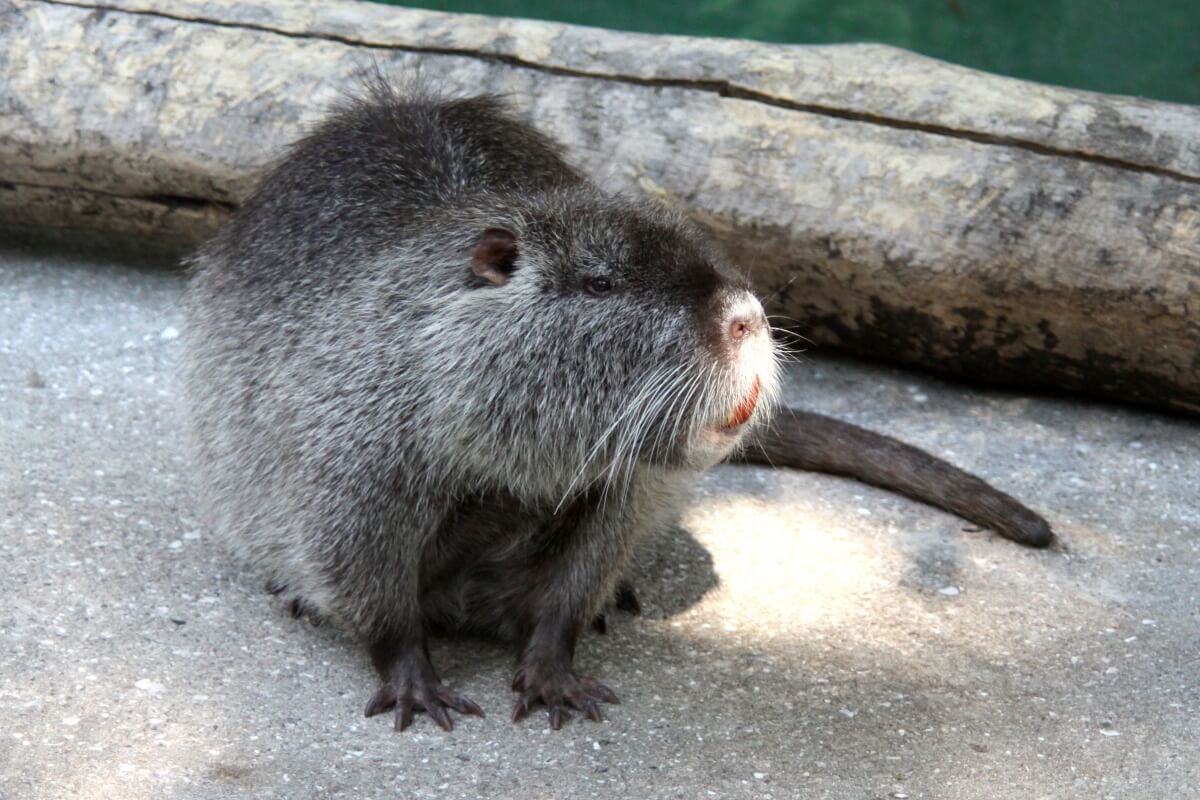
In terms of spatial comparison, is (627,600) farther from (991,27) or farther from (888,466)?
(991,27)

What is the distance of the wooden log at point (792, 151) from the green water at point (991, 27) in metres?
1.71

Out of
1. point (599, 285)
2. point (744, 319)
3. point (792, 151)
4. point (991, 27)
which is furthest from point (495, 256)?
point (991, 27)

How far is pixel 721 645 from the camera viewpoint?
3506 millimetres

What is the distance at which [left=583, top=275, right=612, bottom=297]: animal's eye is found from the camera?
3006 millimetres

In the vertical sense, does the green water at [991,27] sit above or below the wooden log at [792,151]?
above

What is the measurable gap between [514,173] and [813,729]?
4.98 feet

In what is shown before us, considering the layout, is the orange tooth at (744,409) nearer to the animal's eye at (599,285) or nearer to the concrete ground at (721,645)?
the animal's eye at (599,285)

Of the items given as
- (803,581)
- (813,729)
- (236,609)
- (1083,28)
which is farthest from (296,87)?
(1083,28)

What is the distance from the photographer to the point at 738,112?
4621mm

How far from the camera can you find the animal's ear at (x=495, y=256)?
10.0ft

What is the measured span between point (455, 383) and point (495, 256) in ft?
0.93

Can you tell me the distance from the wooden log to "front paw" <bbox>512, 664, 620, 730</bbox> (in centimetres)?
188

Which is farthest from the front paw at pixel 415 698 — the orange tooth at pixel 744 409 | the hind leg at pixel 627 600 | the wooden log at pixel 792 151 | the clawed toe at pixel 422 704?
the wooden log at pixel 792 151

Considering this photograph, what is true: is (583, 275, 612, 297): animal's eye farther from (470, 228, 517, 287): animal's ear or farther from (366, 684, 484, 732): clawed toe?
(366, 684, 484, 732): clawed toe
